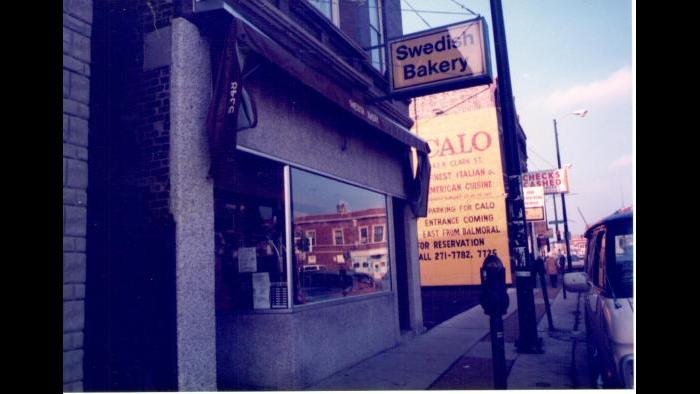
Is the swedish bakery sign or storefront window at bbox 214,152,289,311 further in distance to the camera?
the swedish bakery sign

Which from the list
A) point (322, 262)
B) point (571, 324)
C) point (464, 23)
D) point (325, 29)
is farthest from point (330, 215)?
point (571, 324)

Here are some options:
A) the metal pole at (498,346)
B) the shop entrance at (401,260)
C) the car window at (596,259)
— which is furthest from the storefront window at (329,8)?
the metal pole at (498,346)

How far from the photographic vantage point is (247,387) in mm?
5895

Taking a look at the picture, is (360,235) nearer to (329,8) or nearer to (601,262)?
(329,8)

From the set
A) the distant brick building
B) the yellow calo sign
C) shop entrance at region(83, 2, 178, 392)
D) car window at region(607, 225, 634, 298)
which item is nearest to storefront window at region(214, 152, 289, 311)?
the distant brick building

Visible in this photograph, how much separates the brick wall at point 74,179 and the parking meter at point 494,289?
3459 mm

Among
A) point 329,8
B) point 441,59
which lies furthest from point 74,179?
point 329,8

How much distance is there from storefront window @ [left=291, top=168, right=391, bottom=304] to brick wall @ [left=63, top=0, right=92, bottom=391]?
2.57 meters

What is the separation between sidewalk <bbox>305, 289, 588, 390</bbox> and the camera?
6234 millimetres

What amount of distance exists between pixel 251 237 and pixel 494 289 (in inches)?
117

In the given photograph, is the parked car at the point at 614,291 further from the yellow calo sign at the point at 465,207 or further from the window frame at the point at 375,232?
the yellow calo sign at the point at 465,207

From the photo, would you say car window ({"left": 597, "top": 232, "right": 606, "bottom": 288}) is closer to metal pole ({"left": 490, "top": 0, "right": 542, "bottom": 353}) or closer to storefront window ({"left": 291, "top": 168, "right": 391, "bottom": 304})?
metal pole ({"left": 490, "top": 0, "right": 542, "bottom": 353})

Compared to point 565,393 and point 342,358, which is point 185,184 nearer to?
point 342,358

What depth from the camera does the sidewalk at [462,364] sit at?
6234 millimetres
